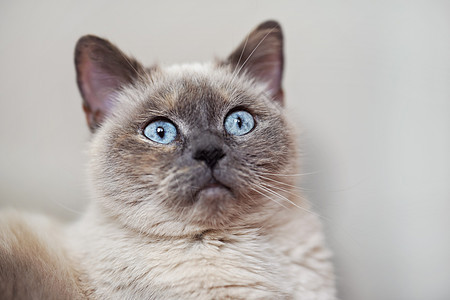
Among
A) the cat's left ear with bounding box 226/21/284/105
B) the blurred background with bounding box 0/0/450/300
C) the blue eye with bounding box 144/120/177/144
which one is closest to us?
the blue eye with bounding box 144/120/177/144

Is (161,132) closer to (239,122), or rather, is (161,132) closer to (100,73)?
(239,122)

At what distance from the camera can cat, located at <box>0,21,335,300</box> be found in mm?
1140

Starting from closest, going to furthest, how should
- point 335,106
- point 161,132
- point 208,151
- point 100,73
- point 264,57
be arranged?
point 208,151 → point 161,132 → point 100,73 → point 264,57 → point 335,106

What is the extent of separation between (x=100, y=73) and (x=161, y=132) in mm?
417

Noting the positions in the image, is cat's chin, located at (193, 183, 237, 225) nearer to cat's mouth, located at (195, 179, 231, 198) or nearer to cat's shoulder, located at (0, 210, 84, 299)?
cat's mouth, located at (195, 179, 231, 198)

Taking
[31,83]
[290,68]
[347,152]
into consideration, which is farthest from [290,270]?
[31,83]

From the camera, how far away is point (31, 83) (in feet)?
5.90

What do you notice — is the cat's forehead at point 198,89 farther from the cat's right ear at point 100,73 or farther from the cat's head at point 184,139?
the cat's right ear at point 100,73

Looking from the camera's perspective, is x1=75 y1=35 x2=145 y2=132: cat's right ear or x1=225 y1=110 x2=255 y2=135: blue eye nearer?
x1=225 y1=110 x2=255 y2=135: blue eye

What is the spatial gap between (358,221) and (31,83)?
5.51ft

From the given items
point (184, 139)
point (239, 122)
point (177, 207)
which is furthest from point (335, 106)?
point (177, 207)

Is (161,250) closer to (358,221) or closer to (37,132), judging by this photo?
(37,132)

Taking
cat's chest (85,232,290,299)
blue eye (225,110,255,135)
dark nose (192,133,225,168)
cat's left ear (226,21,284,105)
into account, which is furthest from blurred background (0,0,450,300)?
dark nose (192,133,225,168)

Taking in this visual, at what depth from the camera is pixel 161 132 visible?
4.10ft
